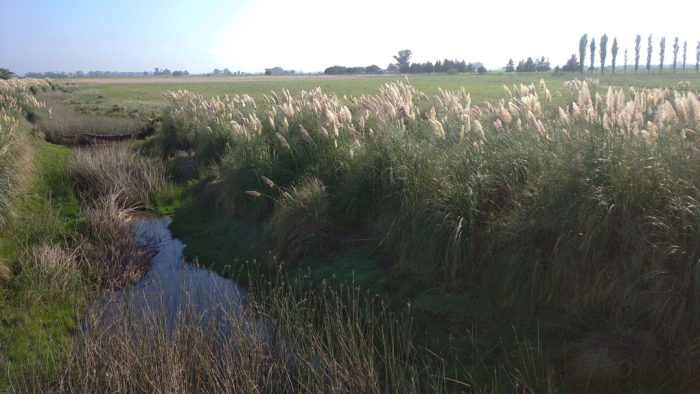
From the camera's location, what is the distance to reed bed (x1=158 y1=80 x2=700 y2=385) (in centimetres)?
434

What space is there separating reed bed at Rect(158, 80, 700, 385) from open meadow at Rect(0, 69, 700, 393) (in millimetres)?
22

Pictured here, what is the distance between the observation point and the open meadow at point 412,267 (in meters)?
4.15

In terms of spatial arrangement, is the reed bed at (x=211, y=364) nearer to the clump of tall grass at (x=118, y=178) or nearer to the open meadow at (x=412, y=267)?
the open meadow at (x=412, y=267)

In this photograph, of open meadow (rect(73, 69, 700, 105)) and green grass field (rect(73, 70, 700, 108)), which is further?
open meadow (rect(73, 69, 700, 105))

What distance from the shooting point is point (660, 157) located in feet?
16.2

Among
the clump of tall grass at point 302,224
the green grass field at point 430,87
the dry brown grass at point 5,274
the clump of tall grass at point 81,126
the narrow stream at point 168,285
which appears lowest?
the narrow stream at point 168,285

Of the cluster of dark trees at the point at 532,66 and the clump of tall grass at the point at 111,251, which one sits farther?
the cluster of dark trees at the point at 532,66

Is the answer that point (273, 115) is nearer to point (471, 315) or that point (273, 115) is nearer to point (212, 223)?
point (212, 223)

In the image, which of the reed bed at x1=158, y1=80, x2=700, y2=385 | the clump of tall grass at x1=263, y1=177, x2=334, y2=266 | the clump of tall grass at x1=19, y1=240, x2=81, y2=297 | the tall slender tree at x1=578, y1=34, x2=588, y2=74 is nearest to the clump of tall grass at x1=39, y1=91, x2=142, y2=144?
the clump of tall grass at x1=19, y1=240, x2=81, y2=297

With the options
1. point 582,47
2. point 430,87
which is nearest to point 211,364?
point 430,87

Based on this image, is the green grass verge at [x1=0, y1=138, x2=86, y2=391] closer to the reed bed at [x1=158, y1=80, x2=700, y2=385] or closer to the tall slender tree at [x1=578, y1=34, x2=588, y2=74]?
the reed bed at [x1=158, y1=80, x2=700, y2=385]

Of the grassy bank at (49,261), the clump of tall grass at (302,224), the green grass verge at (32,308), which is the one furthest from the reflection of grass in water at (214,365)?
the clump of tall grass at (302,224)

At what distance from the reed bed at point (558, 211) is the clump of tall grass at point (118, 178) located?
438cm

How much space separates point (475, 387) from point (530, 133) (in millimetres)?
3822
